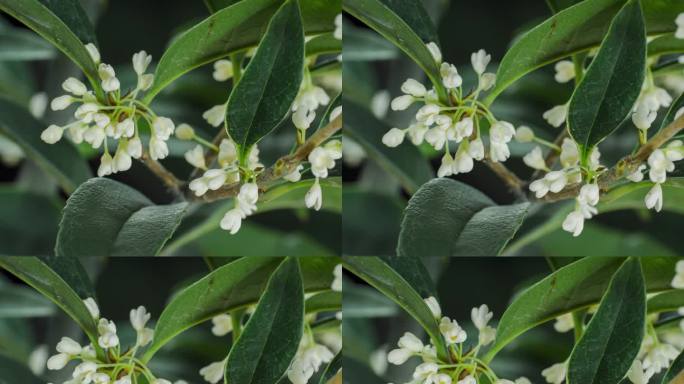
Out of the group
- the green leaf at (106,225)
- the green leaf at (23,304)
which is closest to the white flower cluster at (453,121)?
the green leaf at (106,225)

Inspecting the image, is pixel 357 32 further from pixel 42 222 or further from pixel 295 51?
pixel 42 222

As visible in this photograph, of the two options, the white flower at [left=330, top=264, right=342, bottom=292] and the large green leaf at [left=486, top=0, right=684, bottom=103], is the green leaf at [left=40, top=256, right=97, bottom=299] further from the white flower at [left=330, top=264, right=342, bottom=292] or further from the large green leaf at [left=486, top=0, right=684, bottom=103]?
the large green leaf at [left=486, top=0, right=684, bottom=103]

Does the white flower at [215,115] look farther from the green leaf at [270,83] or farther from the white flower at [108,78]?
the white flower at [108,78]

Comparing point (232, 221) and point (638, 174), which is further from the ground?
point (232, 221)

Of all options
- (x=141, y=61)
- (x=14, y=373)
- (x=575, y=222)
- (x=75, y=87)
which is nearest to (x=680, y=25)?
(x=575, y=222)

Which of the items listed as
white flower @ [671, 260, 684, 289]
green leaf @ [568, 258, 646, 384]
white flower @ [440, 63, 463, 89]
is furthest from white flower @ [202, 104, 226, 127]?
white flower @ [671, 260, 684, 289]

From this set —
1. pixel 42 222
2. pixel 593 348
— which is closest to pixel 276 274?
pixel 42 222

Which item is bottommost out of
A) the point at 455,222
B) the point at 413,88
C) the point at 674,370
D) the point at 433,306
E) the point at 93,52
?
the point at 674,370

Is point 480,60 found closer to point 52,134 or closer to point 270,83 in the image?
point 270,83
